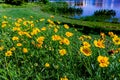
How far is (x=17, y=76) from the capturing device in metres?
4.52

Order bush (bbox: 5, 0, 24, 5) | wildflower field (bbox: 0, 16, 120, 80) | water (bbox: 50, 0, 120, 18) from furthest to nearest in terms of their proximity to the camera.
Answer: bush (bbox: 5, 0, 24, 5) < water (bbox: 50, 0, 120, 18) < wildflower field (bbox: 0, 16, 120, 80)

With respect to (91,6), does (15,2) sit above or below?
above

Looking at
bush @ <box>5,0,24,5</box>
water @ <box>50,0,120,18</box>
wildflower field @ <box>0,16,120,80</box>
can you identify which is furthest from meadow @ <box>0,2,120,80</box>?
bush @ <box>5,0,24,5</box>

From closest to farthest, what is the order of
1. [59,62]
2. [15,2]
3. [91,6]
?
[59,62]
[15,2]
[91,6]

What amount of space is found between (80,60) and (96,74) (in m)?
0.49

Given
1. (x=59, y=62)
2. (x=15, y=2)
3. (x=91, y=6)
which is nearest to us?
(x=59, y=62)

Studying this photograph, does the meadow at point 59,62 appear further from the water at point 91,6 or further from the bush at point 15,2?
the bush at point 15,2

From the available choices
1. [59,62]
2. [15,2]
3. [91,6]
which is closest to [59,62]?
[59,62]

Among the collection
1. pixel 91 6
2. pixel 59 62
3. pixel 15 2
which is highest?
pixel 59 62

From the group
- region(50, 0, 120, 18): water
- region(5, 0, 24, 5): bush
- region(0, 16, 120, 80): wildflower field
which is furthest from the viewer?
region(5, 0, 24, 5): bush

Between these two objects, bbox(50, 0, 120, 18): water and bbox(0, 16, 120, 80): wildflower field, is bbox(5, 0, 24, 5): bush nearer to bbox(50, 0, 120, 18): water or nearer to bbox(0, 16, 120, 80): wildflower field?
bbox(50, 0, 120, 18): water

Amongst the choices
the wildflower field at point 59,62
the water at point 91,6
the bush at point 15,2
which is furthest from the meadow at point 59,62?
the bush at point 15,2

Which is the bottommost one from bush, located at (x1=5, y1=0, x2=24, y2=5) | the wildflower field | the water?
the water

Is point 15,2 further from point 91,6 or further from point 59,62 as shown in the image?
point 59,62
